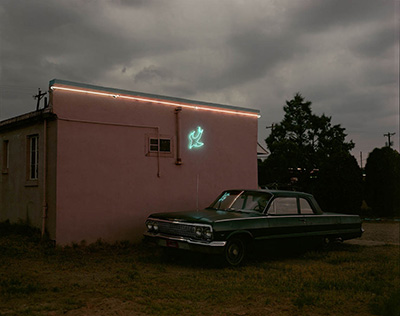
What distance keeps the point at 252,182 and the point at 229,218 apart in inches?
204

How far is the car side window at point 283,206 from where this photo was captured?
8883 millimetres

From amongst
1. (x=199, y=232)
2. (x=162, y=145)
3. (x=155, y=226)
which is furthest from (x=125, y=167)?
(x=199, y=232)

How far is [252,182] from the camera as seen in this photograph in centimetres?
1312

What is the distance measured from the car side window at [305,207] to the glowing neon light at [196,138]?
11.8 feet

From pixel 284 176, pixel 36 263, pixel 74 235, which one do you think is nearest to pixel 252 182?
pixel 74 235

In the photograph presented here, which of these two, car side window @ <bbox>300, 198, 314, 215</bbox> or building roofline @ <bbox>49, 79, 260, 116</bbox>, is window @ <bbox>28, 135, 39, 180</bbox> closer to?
building roofline @ <bbox>49, 79, 260, 116</bbox>

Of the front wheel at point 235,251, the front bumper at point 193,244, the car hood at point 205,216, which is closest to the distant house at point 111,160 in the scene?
the car hood at point 205,216

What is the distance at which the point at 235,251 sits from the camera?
813 centimetres

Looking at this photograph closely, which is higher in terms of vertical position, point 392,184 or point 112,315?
point 392,184

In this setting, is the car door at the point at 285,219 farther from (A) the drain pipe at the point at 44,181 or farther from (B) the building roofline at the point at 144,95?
(A) the drain pipe at the point at 44,181

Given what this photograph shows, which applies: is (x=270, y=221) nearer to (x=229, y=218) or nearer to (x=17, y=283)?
(x=229, y=218)

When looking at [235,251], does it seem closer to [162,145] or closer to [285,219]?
[285,219]

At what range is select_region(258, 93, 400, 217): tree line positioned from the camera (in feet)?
68.6

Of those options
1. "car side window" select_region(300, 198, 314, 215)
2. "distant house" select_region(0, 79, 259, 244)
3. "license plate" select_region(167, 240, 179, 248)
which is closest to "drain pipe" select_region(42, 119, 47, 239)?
"distant house" select_region(0, 79, 259, 244)
